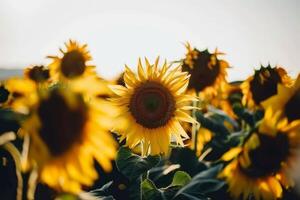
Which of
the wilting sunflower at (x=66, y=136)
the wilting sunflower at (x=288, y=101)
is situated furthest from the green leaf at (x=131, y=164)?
the wilting sunflower at (x=66, y=136)

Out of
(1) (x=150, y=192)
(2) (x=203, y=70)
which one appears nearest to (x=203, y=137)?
(2) (x=203, y=70)

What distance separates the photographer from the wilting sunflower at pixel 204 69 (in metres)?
A: 4.53

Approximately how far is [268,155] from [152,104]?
0.95 metres

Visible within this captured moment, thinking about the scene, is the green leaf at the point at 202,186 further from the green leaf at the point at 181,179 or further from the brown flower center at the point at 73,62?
the brown flower center at the point at 73,62

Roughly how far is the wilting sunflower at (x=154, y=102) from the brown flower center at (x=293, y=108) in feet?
2.18

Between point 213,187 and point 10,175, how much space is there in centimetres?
121

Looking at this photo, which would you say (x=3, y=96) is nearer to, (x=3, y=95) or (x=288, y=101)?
(x=3, y=95)

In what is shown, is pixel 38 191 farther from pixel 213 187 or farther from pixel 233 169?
pixel 233 169

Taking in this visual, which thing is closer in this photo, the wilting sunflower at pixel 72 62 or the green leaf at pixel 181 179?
the green leaf at pixel 181 179

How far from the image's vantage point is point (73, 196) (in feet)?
4.18

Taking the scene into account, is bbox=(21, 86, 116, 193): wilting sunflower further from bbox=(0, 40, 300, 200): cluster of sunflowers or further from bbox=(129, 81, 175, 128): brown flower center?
bbox=(129, 81, 175, 128): brown flower center

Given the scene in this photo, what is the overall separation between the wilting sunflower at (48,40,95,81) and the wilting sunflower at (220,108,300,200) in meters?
2.46

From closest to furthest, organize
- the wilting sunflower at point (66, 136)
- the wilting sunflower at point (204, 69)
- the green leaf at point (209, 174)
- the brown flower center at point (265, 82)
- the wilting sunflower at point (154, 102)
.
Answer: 1. the wilting sunflower at point (66, 136)
2. the green leaf at point (209, 174)
3. the wilting sunflower at point (154, 102)
4. the brown flower center at point (265, 82)
5. the wilting sunflower at point (204, 69)

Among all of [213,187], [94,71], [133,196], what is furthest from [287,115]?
[94,71]
